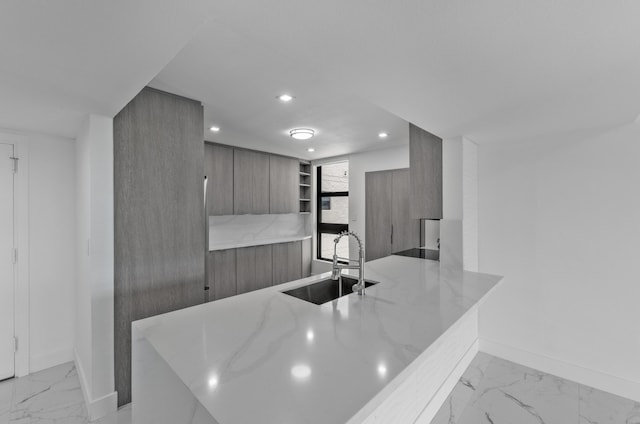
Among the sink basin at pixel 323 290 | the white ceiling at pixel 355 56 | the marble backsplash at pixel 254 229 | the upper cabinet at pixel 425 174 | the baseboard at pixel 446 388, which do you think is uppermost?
the white ceiling at pixel 355 56

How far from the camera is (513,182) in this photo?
9.54 feet

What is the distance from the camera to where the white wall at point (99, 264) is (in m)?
2.09

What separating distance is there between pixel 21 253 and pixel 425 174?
3836mm

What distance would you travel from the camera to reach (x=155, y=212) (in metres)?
2.37

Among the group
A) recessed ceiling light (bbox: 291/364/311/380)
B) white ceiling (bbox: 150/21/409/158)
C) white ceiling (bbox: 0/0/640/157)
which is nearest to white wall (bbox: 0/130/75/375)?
white ceiling (bbox: 0/0/640/157)

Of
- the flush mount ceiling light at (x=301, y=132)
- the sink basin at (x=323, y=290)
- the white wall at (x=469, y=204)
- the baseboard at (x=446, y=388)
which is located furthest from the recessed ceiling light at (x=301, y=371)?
the flush mount ceiling light at (x=301, y=132)

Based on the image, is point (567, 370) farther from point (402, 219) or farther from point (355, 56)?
point (355, 56)

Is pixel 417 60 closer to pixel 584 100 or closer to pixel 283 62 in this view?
pixel 283 62

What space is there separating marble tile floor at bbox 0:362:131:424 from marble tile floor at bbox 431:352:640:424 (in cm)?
244

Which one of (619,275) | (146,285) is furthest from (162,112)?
(619,275)

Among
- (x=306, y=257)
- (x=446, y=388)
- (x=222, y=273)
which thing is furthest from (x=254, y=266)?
(x=446, y=388)

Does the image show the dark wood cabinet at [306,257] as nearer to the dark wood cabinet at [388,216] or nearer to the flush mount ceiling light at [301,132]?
the dark wood cabinet at [388,216]

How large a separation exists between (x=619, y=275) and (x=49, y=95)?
427cm

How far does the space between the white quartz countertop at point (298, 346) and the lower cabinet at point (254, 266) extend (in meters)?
2.51
